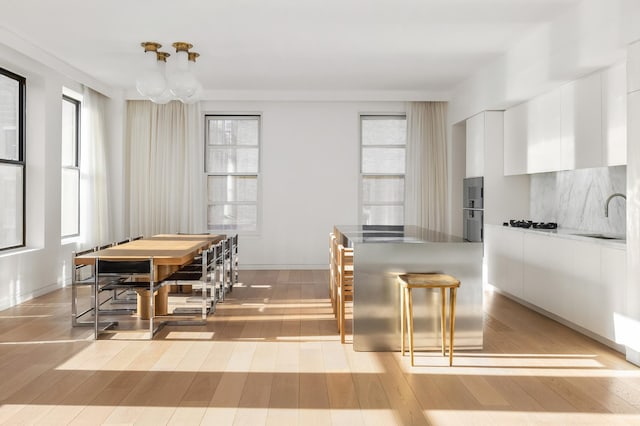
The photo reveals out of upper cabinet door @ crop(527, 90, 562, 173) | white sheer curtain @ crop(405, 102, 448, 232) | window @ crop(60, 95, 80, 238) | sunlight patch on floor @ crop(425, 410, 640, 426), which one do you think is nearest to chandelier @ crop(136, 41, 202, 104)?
window @ crop(60, 95, 80, 238)

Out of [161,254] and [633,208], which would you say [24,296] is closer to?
[161,254]

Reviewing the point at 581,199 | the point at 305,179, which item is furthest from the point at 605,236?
the point at 305,179

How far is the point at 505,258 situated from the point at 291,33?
11.2 ft

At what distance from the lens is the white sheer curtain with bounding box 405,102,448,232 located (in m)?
9.02

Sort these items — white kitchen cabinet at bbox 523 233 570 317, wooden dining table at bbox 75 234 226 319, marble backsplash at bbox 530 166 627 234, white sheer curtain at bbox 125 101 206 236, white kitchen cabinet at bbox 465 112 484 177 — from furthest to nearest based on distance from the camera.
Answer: white sheer curtain at bbox 125 101 206 236 < white kitchen cabinet at bbox 465 112 484 177 < marble backsplash at bbox 530 166 627 234 < white kitchen cabinet at bbox 523 233 570 317 < wooden dining table at bbox 75 234 226 319

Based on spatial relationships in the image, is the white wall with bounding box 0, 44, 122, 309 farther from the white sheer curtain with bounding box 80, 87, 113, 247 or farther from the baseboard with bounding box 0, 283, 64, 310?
the white sheer curtain with bounding box 80, 87, 113, 247

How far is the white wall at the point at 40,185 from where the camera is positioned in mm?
6215

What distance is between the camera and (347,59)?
6820 mm

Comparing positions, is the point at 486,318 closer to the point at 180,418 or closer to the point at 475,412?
Answer: the point at 475,412

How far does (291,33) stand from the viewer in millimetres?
5715

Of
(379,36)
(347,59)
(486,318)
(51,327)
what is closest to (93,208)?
(51,327)

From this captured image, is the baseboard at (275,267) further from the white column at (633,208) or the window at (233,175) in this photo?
the white column at (633,208)

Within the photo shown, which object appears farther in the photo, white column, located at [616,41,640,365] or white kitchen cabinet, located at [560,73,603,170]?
white kitchen cabinet, located at [560,73,603,170]

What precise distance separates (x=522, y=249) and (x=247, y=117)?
4.97m
